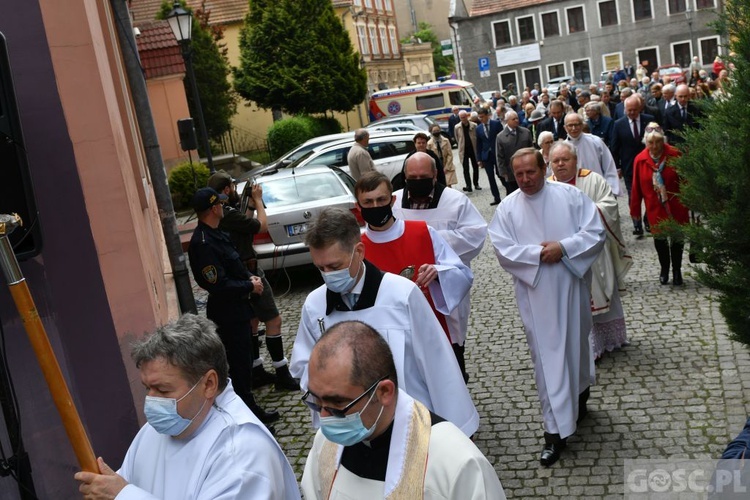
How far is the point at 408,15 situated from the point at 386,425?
93356mm

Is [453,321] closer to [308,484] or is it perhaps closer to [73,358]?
[73,358]

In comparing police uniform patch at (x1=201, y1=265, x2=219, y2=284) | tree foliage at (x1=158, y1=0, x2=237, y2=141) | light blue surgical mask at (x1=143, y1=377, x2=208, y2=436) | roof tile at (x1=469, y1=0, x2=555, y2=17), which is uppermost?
roof tile at (x1=469, y1=0, x2=555, y2=17)

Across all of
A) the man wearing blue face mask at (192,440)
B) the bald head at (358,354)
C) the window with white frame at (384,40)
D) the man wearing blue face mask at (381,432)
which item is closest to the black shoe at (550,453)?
the man wearing blue face mask at (192,440)

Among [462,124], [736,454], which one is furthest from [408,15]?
[736,454]

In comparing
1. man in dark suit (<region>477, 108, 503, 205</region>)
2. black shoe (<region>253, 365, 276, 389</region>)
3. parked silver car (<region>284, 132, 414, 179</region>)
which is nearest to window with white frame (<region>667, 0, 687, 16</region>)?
parked silver car (<region>284, 132, 414, 179</region>)

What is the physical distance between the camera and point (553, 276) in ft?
19.4

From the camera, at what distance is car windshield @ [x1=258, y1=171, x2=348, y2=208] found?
40.8ft

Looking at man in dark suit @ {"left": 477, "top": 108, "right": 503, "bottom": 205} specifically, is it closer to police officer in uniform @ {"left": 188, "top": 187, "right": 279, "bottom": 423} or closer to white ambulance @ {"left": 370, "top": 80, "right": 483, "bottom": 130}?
police officer in uniform @ {"left": 188, "top": 187, "right": 279, "bottom": 423}

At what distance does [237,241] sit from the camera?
8445 millimetres

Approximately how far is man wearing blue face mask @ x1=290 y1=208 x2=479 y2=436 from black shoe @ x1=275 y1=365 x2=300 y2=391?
146 inches

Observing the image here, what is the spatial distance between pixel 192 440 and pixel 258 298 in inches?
179

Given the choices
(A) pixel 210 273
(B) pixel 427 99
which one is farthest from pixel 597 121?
(B) pixel 427 99

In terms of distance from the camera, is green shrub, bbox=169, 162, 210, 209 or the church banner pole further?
green shrub, bbox=169, 162, 210, 209

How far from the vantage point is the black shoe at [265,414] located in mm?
7156
